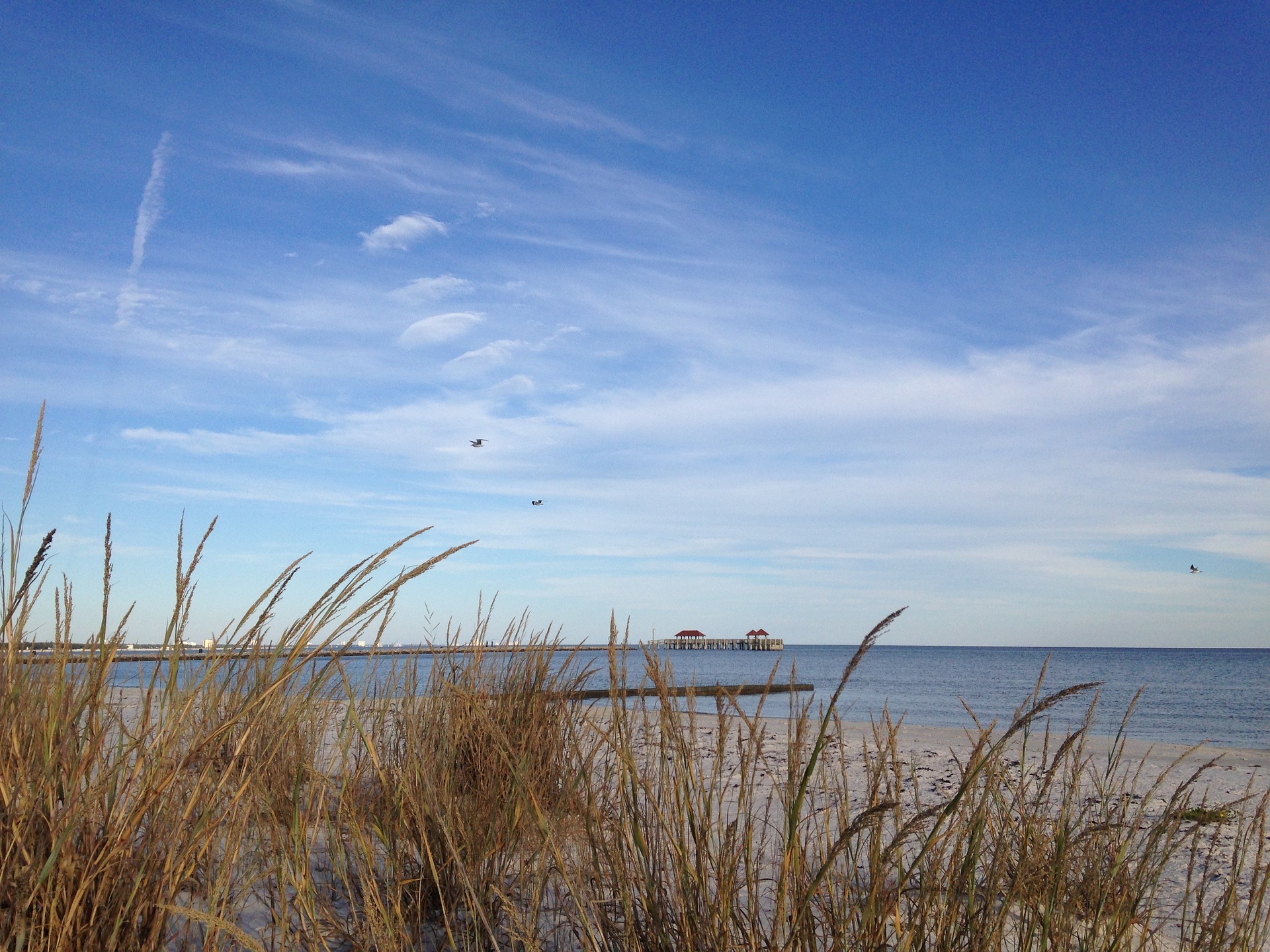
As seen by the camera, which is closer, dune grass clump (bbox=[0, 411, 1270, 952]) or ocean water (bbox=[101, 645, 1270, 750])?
dune grass clump (bbox=[0, 411, 1270, 952])

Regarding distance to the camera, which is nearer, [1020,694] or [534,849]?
[534,849]

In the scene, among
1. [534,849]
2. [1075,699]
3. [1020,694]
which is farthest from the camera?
[1020,694]

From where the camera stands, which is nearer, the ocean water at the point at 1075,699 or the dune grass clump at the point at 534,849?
the dune grass clump at the point at 534,849

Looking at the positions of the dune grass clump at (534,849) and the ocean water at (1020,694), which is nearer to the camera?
the dune grass clump at (534,849)

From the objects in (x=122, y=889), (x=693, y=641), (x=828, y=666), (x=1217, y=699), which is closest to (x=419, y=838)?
(x=122, y=889)

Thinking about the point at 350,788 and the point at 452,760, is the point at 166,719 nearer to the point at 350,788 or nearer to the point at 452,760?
the point at 350,788

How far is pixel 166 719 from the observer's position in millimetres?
1603

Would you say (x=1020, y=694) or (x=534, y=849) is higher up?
(x=534, y=849)

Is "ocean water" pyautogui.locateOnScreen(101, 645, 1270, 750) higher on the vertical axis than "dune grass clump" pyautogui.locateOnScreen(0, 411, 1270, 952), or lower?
lower

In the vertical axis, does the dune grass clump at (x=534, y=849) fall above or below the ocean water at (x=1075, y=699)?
above

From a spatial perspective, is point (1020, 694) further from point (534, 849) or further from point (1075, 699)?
point (534, 849)

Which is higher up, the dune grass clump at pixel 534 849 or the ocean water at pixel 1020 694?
the dune grass clump at pixel 534 849

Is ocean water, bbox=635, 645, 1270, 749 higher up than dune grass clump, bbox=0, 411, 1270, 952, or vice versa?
dune grass clump, bbox=0, 411, 1270, 952

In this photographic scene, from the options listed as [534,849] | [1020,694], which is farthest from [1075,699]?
[534,849]
